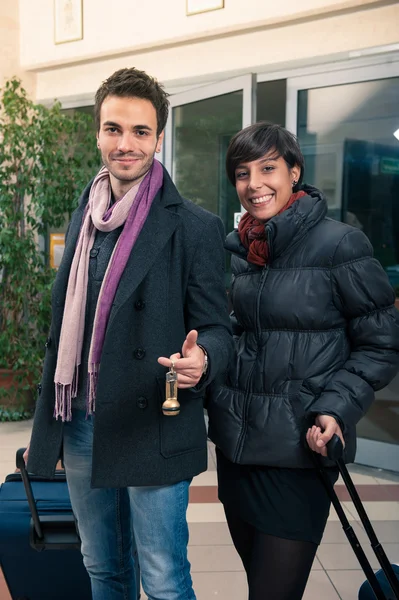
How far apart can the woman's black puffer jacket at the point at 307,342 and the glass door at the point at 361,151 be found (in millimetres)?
2755

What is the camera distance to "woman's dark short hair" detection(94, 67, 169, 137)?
5.57ft

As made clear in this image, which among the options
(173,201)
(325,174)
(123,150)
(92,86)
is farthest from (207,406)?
(92,86)

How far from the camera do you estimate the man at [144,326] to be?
1680 millimetres

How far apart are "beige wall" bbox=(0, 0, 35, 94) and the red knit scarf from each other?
4.82 meters

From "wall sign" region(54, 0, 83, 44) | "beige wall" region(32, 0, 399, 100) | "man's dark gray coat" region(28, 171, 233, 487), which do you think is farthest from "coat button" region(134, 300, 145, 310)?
"wall sign" region(54, 0, 83, 44)

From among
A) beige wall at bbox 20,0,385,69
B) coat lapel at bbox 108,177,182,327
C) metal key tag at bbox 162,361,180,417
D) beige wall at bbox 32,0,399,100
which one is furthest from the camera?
beige wall at bbox 20,0,385,69

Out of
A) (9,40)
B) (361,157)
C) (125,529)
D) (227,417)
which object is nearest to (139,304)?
(227,417)

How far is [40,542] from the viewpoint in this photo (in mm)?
2154

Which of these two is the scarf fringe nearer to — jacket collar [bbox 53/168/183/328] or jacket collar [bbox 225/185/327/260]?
jacket collar [bbox 53/168/183/328]

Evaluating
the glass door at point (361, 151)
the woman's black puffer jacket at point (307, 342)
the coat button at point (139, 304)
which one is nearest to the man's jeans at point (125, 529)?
the woman's black puffer jacket at point (307, 342)

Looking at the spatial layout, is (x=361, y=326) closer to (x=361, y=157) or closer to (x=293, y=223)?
(x=293, y=223)

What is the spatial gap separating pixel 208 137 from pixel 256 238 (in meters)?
3.60

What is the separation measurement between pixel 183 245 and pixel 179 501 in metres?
0.59

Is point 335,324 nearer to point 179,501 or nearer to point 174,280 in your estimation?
point 174,280
